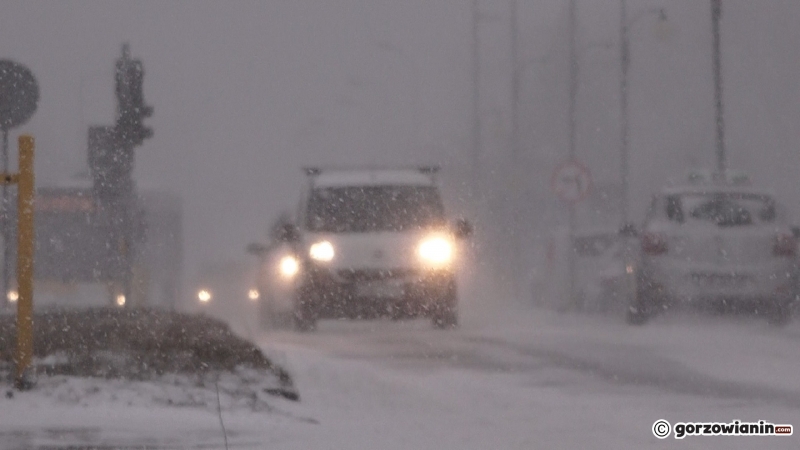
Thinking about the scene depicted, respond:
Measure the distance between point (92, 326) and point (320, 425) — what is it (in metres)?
3.96

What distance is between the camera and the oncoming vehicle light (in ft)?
128

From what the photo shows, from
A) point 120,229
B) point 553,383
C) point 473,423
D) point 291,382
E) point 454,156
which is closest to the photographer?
point 473,423

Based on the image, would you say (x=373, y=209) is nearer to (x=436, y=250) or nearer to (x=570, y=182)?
(x=436, y=250)

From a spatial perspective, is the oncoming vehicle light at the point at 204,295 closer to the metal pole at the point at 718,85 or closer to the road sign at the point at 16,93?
the metal pole at the point at 718,85

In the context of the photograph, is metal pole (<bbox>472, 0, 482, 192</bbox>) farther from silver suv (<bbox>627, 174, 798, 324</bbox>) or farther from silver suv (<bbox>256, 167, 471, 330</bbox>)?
silver suv (<bbox>627, 174, 798, 324</bbox>)

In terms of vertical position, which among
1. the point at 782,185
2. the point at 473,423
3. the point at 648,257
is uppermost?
the point at 782,185

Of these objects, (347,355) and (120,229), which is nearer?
(347,355)

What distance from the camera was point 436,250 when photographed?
66.6ft

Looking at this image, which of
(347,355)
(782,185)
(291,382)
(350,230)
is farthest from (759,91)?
(291,382)

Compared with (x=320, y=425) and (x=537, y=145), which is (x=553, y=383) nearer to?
(x=320, y=425)

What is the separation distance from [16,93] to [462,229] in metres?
8.01

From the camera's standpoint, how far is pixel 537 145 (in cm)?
8131

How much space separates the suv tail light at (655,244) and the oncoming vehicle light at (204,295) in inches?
820

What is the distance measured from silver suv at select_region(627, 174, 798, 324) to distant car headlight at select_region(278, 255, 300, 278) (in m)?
4.22
